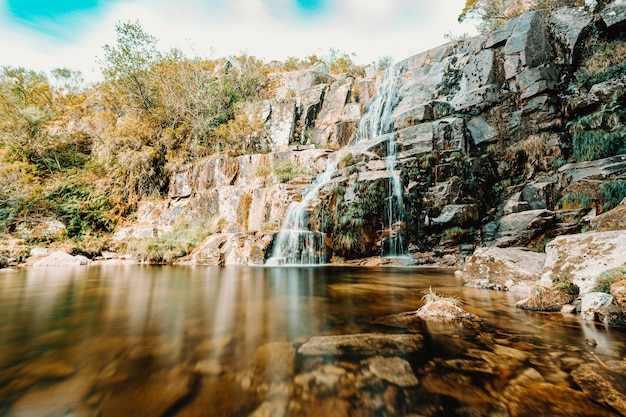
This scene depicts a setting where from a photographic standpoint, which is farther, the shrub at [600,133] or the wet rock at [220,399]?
the shrub at [600,133]

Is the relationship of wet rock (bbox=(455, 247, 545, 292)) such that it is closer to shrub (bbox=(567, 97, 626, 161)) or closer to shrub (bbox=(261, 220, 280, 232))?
shrub (bbox=(261, 220, 280, 232))

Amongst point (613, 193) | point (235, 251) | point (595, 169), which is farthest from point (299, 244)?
point (595, 169)

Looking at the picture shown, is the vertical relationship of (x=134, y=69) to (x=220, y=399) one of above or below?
above

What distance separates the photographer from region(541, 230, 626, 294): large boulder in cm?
394

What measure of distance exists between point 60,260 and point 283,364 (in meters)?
13.3

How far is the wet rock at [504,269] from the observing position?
5.29 metres

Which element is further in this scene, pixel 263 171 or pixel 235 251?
pixel 263 171

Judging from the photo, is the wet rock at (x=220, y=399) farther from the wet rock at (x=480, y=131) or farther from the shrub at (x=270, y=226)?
the wet rock at (x=480, y=131)

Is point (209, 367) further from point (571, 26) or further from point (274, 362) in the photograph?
point (571, 26)

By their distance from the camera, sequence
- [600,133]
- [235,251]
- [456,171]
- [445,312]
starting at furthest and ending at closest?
[456,171] < [235,251] < [600,133] < [445,312]

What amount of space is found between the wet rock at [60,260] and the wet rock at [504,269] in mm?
14020

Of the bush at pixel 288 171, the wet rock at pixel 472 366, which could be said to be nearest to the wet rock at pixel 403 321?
the wet rock at pixel 472 366

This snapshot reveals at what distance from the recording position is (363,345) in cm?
261

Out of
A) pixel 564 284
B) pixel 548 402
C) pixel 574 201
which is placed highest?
pixel 574 201
